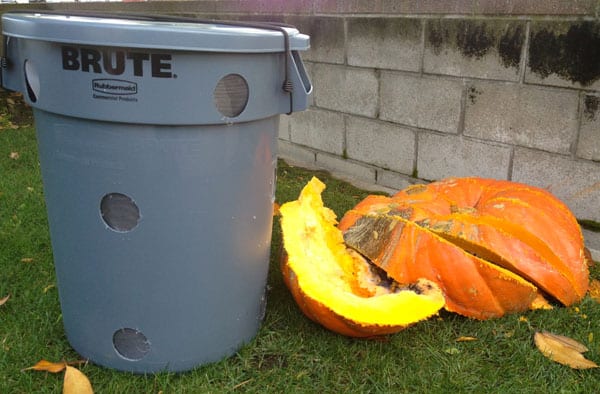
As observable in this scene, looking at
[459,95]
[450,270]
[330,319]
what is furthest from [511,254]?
[459,95]

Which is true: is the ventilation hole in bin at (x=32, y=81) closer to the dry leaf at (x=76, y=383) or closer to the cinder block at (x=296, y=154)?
the dry leaf at (x=76, y=383)

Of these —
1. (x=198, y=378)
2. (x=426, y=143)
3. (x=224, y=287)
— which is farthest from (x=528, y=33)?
(x=198, y=378)

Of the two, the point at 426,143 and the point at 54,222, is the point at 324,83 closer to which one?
the point at 426,143

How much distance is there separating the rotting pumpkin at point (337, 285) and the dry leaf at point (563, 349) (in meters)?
0.45

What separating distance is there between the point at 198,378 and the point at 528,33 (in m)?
2.31

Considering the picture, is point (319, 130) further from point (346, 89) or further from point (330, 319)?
point (330, 319)

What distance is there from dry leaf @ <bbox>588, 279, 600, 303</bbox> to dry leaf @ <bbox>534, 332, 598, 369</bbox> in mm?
422

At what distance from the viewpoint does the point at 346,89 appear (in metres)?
4.09

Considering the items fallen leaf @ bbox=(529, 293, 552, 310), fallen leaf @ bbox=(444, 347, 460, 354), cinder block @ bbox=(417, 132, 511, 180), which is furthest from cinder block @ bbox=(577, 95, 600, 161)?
fallen leaf @ bbox=(444, 347, 460, 354)

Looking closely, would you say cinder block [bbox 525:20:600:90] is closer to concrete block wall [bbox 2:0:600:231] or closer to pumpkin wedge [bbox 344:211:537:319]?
concrete block wall [bbox 2:0:600:231]

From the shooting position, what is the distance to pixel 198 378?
6.43 ft

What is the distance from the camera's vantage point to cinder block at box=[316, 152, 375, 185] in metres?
4.07

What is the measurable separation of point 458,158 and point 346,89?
106 centimetres

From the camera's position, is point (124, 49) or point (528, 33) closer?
point (124, 49)
